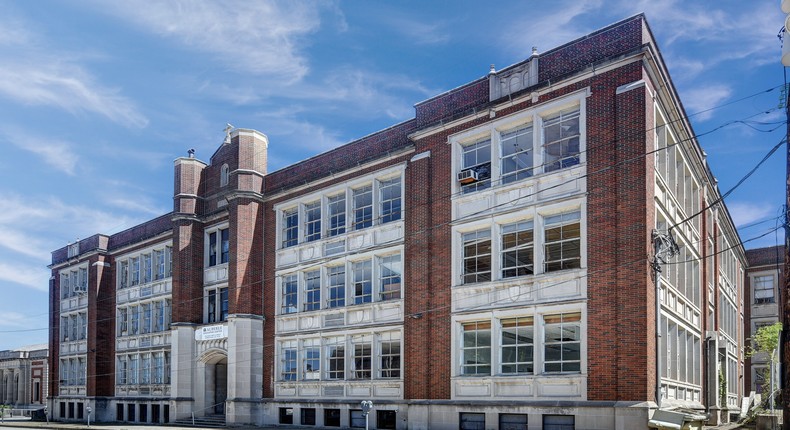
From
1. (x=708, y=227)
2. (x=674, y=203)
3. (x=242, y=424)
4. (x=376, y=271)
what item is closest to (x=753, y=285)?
(x=708, y=227)

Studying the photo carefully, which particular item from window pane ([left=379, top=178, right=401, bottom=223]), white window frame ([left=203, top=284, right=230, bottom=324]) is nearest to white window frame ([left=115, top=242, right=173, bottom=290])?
white window frame ([left=203, top=284, right=230, bottom=324])

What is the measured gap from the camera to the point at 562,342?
22.7m

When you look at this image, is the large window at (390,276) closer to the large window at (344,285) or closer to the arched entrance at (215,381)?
the large window at (344,285)

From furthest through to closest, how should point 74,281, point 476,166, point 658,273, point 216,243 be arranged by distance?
point 74,281 < point 216,243 < point 476,166 < point 658,273

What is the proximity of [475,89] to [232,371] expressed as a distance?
17.1 meters

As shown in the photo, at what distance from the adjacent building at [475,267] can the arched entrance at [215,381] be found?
101mm

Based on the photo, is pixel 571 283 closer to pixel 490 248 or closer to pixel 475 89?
pixel 490 248

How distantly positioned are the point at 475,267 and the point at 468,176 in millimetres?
3137

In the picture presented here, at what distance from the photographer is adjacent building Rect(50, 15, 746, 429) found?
860 inches

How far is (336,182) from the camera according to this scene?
32.0 metres

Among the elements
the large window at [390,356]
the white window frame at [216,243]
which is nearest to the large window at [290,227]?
the white window frame at [216,243]

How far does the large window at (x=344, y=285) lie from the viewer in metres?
29.0

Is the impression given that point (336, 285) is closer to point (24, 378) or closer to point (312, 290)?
point (312, 290)

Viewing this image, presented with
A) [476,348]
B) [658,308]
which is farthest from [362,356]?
[658,308]
